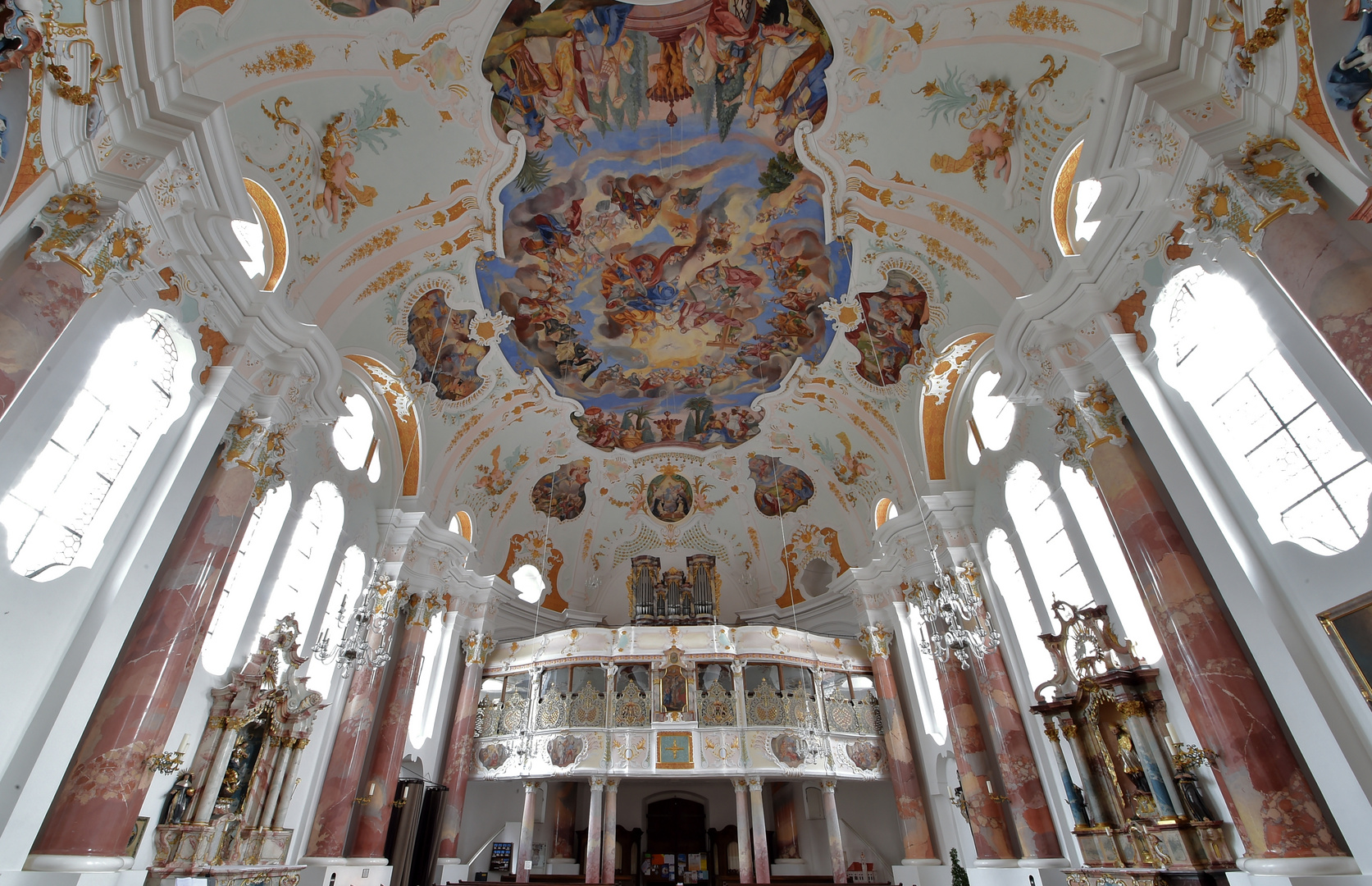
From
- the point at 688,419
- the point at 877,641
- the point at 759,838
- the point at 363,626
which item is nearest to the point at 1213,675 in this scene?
the point at 877,641

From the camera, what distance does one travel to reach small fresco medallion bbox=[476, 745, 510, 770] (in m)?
15.3

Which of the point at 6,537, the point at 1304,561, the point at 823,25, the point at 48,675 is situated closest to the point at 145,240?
the point at 6,537

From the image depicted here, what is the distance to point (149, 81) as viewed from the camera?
6.86 metres

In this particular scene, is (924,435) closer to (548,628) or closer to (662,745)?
(662,745)

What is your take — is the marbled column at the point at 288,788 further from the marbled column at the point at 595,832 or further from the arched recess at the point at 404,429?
the marbled column at the point at 595,832

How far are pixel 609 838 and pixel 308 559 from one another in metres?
8.68

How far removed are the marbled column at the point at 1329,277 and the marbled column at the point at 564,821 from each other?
58.6 feet

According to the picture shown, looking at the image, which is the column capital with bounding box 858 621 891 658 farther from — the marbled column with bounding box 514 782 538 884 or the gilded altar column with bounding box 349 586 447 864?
the gilded altar column with bounding box 349 586 447 864

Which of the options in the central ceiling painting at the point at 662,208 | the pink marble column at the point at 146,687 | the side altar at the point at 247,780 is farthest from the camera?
the central ceiling painting at the point at 662,208

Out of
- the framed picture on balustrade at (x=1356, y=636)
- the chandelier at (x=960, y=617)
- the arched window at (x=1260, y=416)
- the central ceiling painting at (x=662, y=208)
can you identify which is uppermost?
the central ceiling painting at (x=662, y=208)

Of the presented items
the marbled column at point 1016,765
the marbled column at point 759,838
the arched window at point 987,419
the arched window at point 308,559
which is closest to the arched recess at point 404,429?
the arched window at point 308,559

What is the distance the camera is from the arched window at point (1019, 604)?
11523 mm

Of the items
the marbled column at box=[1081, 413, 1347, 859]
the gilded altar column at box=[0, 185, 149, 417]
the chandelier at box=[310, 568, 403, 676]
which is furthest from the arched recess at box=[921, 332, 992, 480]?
the gilded altar column at box=[0, 185, 149, 417]

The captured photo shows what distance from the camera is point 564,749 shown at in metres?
15.2
